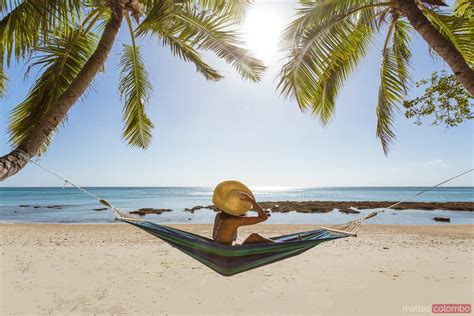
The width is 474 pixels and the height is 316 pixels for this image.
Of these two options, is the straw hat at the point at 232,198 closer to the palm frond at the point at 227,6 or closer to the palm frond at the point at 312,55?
the palm frond at the point at 312,55

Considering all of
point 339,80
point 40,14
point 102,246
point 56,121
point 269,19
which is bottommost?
point 102,246

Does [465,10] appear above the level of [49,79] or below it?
above

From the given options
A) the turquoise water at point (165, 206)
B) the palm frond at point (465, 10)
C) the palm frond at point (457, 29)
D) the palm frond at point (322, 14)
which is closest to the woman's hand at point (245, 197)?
the palm frond at point (322, 14)

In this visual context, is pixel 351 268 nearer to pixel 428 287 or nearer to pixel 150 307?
pixel 428 287

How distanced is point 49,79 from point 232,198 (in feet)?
6.25

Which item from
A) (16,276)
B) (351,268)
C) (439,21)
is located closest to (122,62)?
(16,276)

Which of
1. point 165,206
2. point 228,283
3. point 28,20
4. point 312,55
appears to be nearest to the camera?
point 28,20

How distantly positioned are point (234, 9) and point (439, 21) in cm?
194

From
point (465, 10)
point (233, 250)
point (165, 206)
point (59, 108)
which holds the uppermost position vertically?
point (465, 10)

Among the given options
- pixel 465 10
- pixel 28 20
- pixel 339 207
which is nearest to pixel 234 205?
pixel 28 20

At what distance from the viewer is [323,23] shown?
2.50 m

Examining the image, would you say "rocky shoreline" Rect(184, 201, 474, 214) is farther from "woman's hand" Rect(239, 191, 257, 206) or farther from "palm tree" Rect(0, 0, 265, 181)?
"woman's hand" Rect(239, 191, 257, 206)

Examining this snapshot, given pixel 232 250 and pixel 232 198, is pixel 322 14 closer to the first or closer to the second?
pixel 232 198

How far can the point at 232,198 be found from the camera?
6.10 feet
